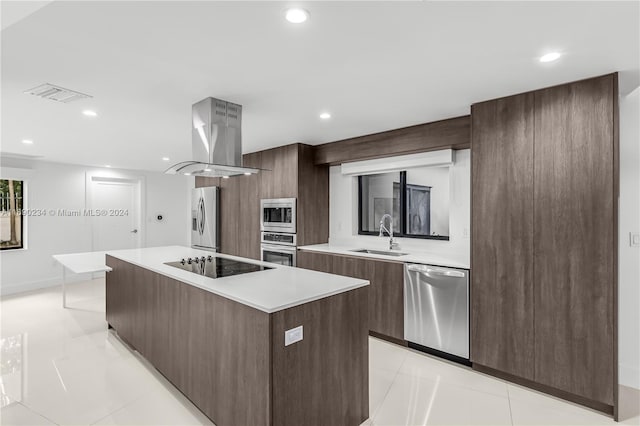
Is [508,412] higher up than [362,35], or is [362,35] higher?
[362,35]

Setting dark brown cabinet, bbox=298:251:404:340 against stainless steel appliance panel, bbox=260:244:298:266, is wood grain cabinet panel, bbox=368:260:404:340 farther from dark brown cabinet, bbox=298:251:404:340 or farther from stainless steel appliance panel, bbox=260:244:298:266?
stainless steel appliance panel, bbox=260:244:298:266

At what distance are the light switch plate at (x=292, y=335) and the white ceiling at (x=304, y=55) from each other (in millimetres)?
1520

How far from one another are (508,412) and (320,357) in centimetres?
143

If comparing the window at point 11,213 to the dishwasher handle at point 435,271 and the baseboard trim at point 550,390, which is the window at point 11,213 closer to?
the dishwasher handle at point 435,271

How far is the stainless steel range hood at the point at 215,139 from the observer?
2.62m

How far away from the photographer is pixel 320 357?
72.6 inches

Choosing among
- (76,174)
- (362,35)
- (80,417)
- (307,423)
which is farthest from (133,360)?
(76,174)

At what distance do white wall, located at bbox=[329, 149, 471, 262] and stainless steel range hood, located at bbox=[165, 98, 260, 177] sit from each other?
1933mm

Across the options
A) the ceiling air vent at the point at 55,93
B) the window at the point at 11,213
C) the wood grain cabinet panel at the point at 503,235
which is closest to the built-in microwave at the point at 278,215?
the wood grain cabinet panel at the point at 503,235

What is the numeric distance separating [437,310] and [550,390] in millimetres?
946

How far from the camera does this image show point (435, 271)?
2.98 meters

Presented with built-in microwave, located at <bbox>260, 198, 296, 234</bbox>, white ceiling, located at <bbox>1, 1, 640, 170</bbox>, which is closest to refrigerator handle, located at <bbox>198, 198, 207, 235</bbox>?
built-in microwave, located at <bbox>260, 198, 296, 234</bbox>

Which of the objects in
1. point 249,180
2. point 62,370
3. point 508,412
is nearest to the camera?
point 508,412

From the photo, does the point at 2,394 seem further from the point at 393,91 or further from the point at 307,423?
the point at 393,91
